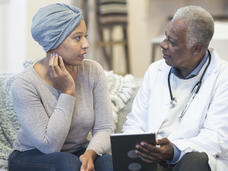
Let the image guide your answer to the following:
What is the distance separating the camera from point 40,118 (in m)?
1.80

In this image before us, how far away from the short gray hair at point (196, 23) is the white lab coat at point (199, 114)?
0.11 m

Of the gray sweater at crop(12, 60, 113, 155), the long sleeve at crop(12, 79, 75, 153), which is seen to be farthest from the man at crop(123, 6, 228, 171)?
the long sleeve at crop(12, 79, 75, 153)

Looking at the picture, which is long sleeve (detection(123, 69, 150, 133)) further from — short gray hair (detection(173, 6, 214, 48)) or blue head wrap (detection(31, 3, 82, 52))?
blue head wrap (detection(31, 3, 82, 52))

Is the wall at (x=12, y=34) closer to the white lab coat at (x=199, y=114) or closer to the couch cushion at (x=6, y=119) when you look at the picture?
the couch cushion at (x=6, y=119)

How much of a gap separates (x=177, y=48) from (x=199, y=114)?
0.30 m

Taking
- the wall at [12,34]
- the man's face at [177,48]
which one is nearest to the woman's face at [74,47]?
the man's face at [177,48]

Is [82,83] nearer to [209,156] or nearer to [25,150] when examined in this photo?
[25,150]

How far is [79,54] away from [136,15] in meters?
3.49

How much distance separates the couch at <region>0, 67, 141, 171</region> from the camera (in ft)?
6.78

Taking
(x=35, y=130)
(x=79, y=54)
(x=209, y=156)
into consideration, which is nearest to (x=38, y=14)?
(x=79, y=54)

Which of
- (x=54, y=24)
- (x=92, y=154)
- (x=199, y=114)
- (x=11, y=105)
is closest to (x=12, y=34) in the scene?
(x=11, y=105)

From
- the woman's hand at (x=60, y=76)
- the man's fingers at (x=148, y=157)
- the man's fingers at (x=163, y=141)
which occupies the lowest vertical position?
the man's fingers at (x=148, y=157)

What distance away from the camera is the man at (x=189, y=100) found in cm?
181

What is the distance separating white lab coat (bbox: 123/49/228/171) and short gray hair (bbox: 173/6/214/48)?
110 millimetres
